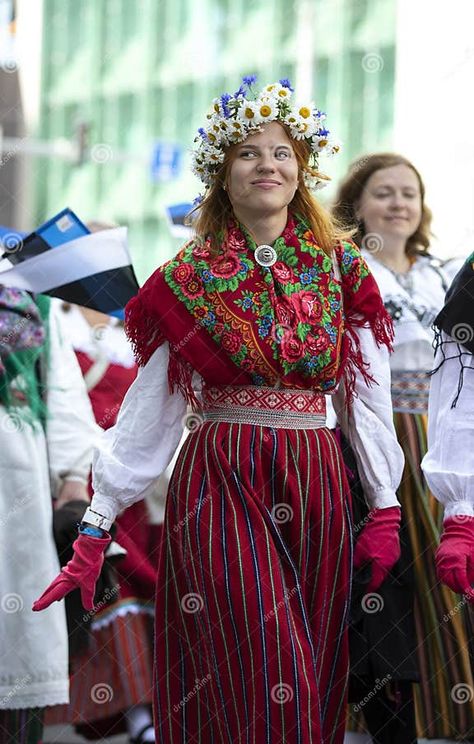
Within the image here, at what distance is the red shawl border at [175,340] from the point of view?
12.2ft

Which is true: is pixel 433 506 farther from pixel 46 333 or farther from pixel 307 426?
pixel 46 333

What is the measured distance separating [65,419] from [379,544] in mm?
1631

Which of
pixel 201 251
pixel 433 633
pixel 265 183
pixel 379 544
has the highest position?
pixel 265 183

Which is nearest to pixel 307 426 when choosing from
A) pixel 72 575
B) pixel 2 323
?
pixel 72 575

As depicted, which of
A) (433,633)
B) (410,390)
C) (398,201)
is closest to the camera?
(433,633)

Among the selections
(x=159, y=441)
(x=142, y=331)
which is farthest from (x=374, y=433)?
(x=142, y=331)

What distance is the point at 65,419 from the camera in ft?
16.4

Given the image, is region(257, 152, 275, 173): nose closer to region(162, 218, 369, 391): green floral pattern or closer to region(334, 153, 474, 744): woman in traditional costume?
region(162, 218, 369, 391): green floral pattern

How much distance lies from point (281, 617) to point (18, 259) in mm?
1857

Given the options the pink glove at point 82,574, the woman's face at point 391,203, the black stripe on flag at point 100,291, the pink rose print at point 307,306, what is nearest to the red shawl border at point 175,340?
the pink rose print at point 307,306

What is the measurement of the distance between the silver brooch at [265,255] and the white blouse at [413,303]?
102 cm

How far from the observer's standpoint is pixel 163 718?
3.72 meters

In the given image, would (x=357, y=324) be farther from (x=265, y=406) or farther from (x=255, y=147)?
(x=255, y=147)

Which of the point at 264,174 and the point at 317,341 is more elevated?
the point at 264,174
